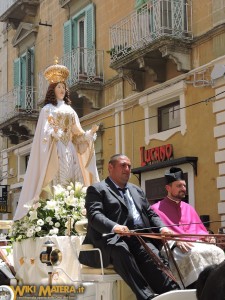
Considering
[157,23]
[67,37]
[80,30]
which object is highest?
[80,30]

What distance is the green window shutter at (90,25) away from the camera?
57.8 feet

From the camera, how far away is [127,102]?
16.0 meters

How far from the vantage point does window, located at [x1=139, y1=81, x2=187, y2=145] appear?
14.1 metres

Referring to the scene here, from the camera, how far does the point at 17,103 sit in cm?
2067

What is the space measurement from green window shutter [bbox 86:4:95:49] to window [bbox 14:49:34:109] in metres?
3.65

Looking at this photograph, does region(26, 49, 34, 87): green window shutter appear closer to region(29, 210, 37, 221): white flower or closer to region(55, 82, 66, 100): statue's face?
region(55, 82, 66, 100): statue's face

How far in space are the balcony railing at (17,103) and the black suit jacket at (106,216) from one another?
50.3 feet

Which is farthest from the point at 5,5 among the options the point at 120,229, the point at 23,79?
the point at 120,229

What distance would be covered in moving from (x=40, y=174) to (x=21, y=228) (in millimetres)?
906

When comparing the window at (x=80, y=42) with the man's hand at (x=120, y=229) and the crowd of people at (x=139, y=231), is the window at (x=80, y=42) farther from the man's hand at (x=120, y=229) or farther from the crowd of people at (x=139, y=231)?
the man's hand at (x=120, y=229)

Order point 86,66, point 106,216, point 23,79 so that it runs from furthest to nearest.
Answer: point 23,79
point 86,66
point 106,216

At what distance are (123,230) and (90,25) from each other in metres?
14.0

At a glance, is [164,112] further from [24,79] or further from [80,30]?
[24,79]

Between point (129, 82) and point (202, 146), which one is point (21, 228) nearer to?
point (202, 146)
